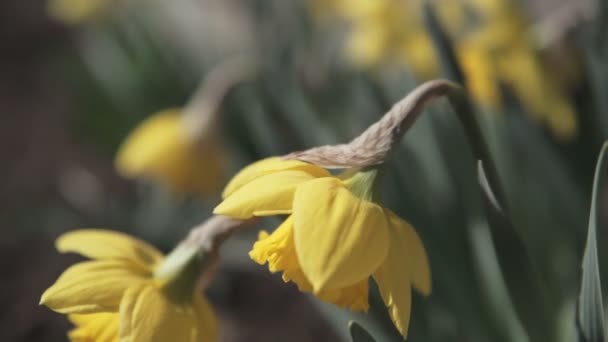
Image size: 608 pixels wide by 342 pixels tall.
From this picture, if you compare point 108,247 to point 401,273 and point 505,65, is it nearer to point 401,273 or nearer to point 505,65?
point 401,273

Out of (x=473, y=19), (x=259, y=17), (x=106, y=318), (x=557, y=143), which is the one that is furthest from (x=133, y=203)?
(x=106, y=318)

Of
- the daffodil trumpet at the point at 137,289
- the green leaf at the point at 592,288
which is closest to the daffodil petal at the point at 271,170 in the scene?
the daffodil trumpet at the point at 137,289

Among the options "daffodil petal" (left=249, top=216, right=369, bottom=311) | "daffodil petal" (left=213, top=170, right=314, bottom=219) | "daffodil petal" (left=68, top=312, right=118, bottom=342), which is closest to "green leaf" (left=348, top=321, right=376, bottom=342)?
"daffodil petal" (left=249, top=216, right=369, bottom=311)

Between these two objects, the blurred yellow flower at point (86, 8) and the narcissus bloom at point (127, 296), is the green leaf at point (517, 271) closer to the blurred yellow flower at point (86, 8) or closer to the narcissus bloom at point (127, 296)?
the narcissus bloom at point (127, 296)

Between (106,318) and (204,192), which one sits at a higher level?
(106,318)

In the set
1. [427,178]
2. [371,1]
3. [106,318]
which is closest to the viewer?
[106,318]

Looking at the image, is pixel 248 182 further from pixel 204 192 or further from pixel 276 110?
pixel 204 192
